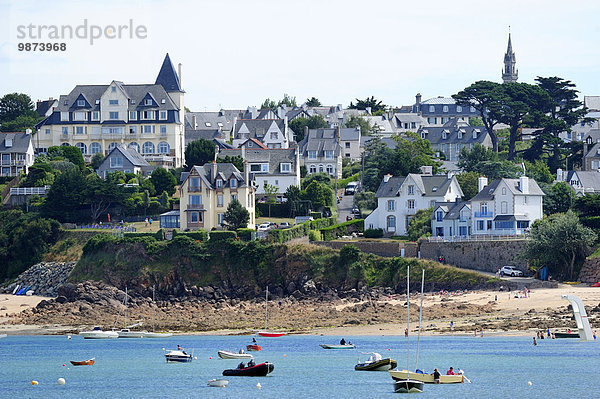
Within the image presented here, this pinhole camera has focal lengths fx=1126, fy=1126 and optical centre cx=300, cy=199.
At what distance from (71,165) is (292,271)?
34.7 meters

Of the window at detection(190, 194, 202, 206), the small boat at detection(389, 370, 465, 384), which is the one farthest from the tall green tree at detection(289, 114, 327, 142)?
the small boat at detection(389, 370, 465, 384)

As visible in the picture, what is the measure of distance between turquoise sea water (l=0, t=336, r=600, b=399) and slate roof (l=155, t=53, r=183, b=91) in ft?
179

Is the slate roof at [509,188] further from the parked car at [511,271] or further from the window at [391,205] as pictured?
the parked car at [511,271]

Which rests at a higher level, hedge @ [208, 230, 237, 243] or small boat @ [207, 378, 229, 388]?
hedge @ [208, 230, 237, 243]

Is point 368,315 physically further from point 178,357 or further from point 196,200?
point 196,200

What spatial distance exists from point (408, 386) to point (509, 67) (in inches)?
5701

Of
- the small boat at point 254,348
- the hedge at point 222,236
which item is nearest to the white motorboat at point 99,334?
the small boat at point 254,348

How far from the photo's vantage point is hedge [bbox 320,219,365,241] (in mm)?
93688

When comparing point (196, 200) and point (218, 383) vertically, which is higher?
point (196, 200)

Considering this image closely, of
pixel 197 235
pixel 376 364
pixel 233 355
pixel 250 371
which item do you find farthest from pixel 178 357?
pixel 197 235

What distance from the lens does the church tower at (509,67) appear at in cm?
19088

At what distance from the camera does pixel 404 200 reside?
96188 mm

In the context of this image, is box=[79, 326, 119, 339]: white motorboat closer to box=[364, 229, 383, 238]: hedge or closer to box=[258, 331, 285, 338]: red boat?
box=[258, 331, 285, 338]: red boat

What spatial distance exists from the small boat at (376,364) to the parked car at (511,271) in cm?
2442
